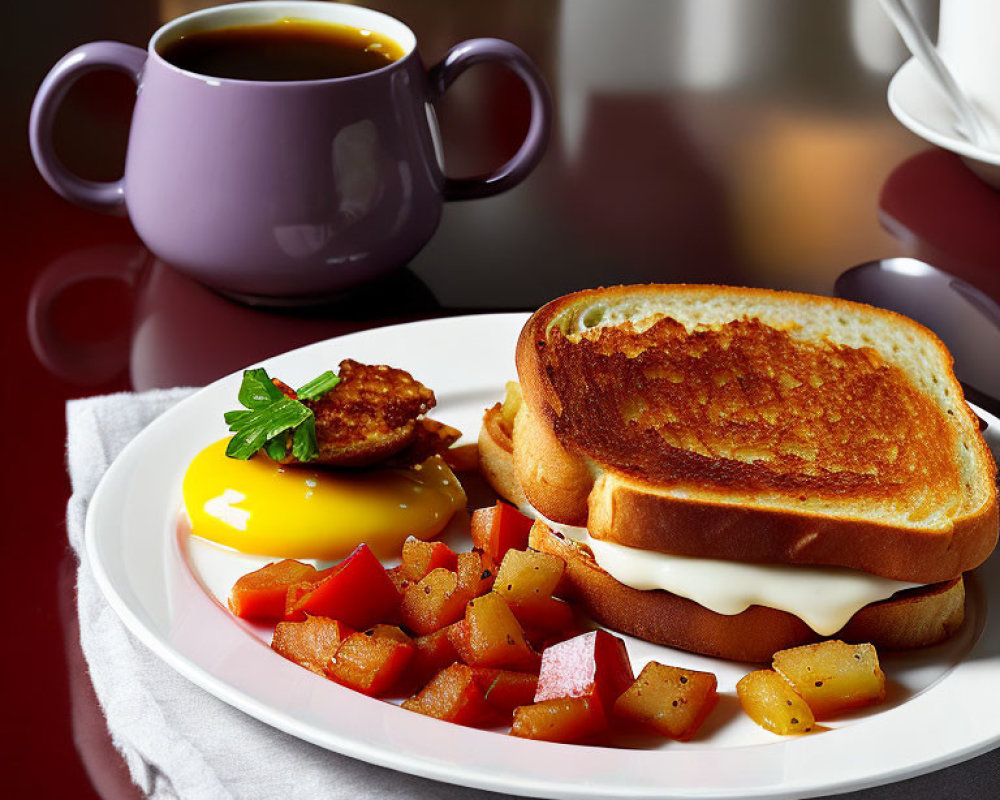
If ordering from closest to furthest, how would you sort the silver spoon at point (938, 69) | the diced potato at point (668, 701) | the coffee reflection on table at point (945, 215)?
the diced potato at point (668, 701) < the silver spoon at point (938, 69) < the coffee reflection on table at point (945, 215)

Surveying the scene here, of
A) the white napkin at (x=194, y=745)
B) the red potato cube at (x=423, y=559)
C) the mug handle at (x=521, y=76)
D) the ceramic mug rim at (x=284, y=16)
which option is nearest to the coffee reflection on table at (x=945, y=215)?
the mug handle at (x=521, y=76)

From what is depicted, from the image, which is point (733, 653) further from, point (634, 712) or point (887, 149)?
point (887, 149)

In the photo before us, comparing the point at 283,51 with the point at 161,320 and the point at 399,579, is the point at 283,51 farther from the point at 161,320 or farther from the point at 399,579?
the point at 399,579

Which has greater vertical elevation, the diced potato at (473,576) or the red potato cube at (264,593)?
the diced potato at (473,576)

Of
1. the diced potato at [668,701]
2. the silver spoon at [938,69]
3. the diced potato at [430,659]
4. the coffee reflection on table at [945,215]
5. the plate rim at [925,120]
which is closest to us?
the diced potato at [668,701]

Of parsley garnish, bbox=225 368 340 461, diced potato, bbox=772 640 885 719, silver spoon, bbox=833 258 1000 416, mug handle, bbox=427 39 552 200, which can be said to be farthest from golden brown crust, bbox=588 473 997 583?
mug handle, bbox=427 39 552 200

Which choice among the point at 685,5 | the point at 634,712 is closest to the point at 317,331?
the point at 634,712

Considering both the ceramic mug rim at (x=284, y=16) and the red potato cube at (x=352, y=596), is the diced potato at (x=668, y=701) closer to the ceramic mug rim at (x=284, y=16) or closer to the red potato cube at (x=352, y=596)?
the red potato cube at (x=352, y=596)

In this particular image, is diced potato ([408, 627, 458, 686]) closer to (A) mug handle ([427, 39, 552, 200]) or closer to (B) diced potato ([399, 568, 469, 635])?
(B) diced potato ([399, 568, 469, 635])
